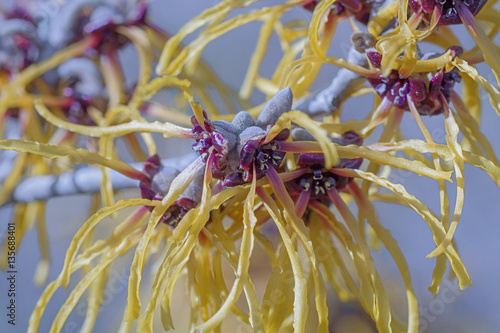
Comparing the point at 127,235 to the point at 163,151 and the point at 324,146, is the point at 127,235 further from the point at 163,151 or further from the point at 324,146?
the point at 163,151

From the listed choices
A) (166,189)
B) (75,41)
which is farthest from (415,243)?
(166,189)

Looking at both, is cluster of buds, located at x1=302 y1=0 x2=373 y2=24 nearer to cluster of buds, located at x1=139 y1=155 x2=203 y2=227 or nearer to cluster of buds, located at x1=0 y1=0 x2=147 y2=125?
cluster of buds, located at x1=139 y1=155 x2=203 y2=227

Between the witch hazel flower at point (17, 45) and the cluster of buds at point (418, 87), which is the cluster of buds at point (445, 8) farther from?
the witch hazel flower at point (17, 45)

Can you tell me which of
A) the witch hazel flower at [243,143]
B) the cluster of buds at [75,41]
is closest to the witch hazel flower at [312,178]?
the witch hazel flower at [243,143]

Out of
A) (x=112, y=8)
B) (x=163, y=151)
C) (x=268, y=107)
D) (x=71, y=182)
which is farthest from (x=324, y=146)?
(x=163, y=151)

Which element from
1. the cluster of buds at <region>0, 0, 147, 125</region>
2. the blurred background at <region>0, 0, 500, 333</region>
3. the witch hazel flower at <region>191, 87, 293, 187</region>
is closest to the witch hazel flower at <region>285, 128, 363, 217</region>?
the witch hazel flower at <region>191, 87, 293, 187</region>

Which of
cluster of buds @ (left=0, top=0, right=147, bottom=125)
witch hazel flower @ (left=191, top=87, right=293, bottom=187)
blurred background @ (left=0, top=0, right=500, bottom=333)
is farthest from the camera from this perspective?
blurred background @ (left=0, top=0, right=500, bottom=333)

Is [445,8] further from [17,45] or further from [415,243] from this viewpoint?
[415,243]
